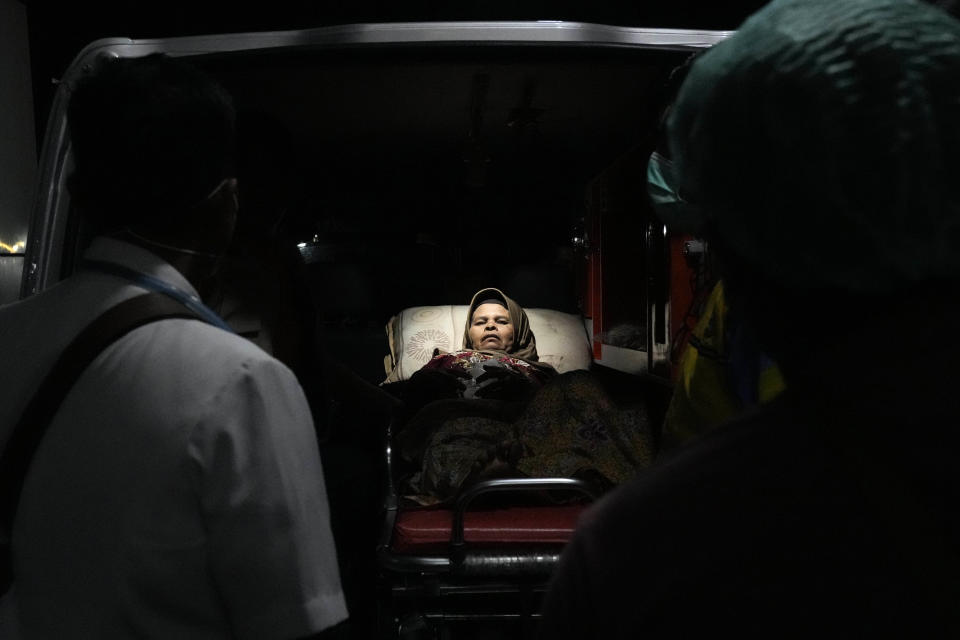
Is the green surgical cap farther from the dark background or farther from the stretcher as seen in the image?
the dark background

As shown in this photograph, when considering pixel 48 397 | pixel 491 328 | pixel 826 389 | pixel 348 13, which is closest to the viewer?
pixel 826 389

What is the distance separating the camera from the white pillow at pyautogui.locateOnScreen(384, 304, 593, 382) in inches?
183

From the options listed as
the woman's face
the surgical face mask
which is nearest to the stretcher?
the surgical face mask

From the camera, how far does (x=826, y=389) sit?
19.6 inches

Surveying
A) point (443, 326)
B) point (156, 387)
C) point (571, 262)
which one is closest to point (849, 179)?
point (156, 387)

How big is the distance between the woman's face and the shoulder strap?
3.58 m

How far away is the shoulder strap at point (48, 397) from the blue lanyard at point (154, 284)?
2.3 inches

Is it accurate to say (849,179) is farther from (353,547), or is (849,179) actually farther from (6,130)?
(6,130)

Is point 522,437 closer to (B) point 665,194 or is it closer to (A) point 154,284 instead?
(B) point 665,194

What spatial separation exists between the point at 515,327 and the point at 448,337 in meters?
0.43

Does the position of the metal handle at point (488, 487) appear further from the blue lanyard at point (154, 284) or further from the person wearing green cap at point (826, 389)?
the person wearing green cap at point (826, 389)

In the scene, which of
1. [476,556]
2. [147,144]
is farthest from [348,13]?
[147,144]

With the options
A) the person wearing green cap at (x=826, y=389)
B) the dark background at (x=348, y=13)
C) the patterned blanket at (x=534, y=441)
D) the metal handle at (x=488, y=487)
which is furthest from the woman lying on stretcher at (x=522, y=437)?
the person wearing green cap at (x=826, y=389)

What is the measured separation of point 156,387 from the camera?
36.1 inches
